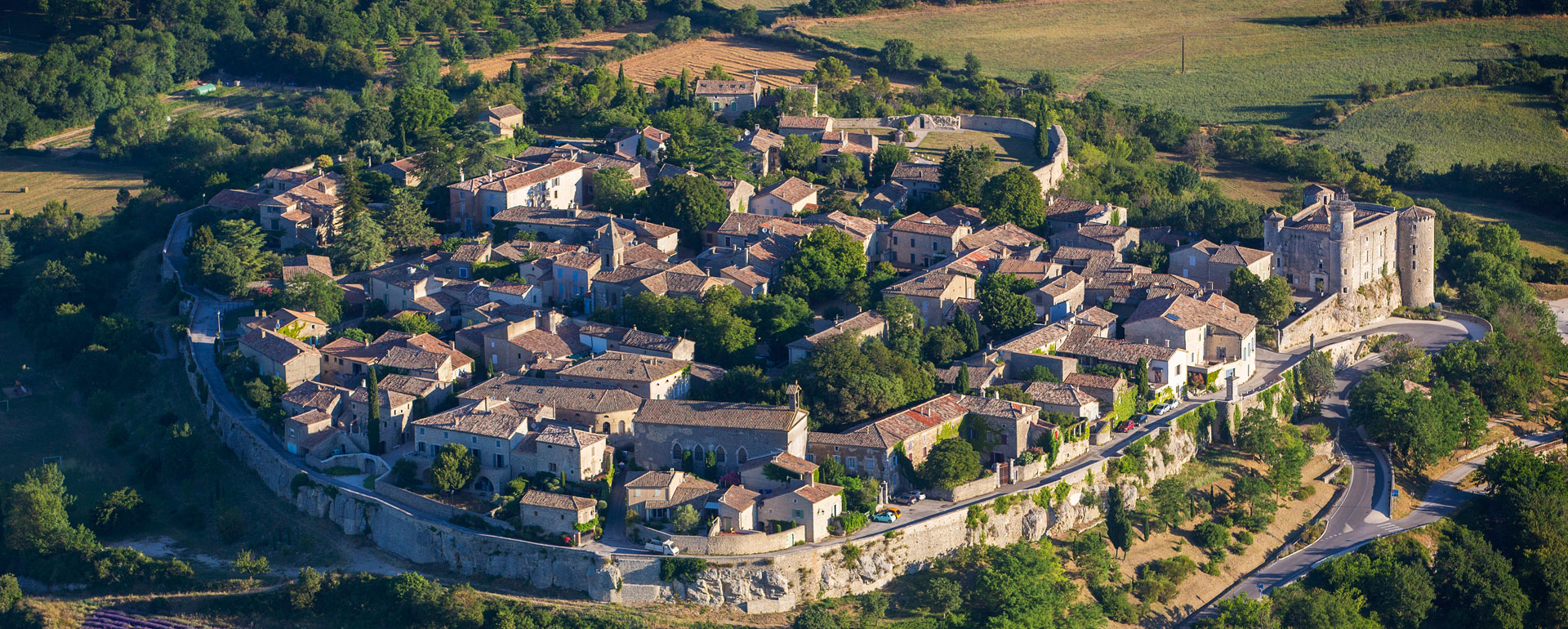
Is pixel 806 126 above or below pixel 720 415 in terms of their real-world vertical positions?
above

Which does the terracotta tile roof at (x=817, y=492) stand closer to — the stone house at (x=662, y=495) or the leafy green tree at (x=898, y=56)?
the stone house at (x=662, y=495)

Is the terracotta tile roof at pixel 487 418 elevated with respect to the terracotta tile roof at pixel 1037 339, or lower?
elevated

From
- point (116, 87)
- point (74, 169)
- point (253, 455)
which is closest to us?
point (253, 455)

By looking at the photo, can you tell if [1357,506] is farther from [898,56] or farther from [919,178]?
[898,56]

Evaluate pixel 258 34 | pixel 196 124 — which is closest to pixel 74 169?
pixel 196 124

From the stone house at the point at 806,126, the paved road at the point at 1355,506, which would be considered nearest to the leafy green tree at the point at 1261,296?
the paved road at the point at 1355,506

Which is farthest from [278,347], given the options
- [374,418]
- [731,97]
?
[731,97]

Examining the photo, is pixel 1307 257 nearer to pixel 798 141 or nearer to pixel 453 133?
pixel 798 141
